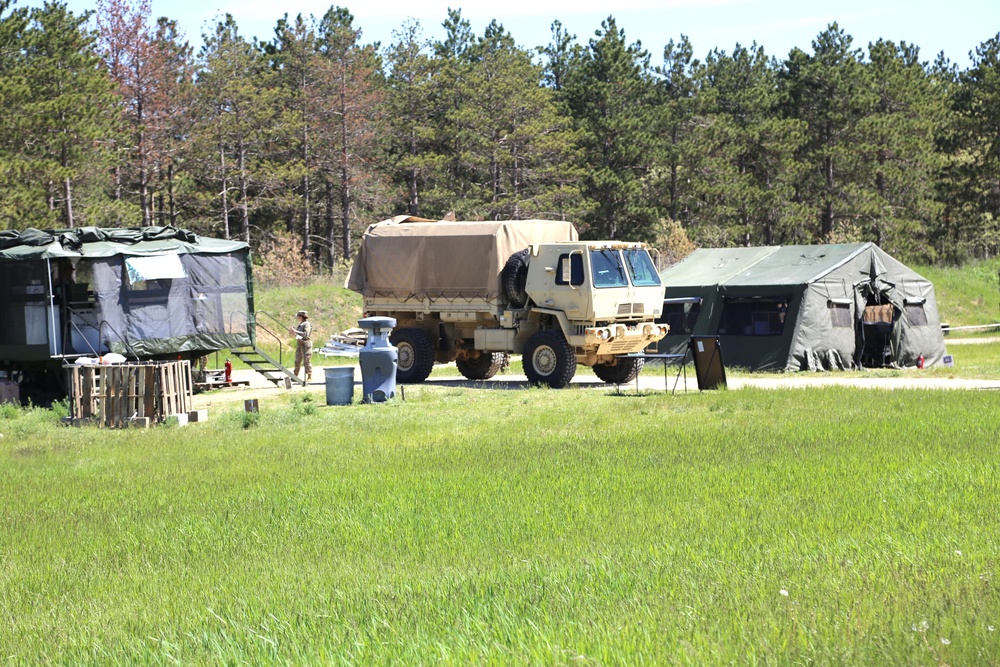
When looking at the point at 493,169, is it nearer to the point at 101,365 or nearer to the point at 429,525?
the point at 101,365

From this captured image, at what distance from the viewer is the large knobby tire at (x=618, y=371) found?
23.8 meters

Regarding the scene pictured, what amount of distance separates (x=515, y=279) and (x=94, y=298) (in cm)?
769

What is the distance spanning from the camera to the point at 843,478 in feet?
35.4

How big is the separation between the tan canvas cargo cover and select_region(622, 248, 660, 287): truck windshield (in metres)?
1.43

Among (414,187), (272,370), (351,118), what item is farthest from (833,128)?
(272,370)

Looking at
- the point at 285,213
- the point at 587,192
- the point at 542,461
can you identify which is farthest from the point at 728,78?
the point at 542,461

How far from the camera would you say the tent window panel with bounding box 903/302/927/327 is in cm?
2826

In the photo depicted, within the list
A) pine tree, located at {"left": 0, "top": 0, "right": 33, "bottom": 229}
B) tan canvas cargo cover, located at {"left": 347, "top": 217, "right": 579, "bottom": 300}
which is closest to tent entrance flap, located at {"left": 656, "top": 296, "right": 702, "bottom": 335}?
tan canvas cargo cover, located at {"left": 347, "top": 217, "right": 579, "bottom": 300}

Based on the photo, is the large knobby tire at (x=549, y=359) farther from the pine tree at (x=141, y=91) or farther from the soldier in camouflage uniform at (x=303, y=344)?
the pine tree at (x=141, y=91)

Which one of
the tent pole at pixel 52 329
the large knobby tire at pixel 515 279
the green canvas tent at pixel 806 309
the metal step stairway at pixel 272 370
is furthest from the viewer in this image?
the green canvas tent at pixel 806 309

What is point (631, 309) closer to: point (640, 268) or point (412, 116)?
point (640, 268)

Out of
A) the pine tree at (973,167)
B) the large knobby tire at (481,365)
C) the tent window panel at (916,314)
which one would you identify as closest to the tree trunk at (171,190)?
the large knobby tire at (481,365)

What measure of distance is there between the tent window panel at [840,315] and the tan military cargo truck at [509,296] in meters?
5.42

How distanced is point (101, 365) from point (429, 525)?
10.4 meters
